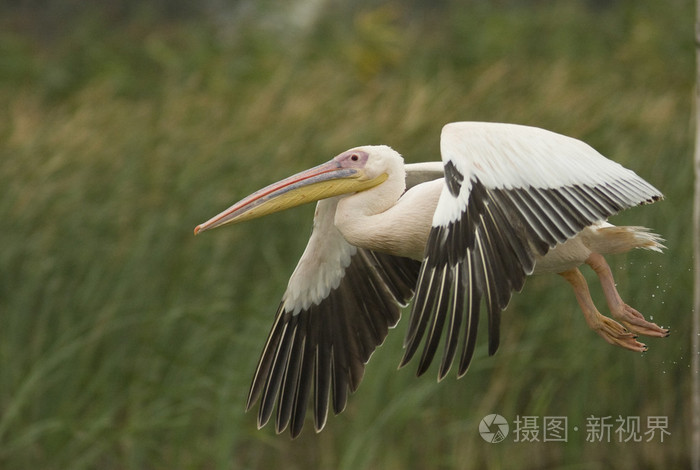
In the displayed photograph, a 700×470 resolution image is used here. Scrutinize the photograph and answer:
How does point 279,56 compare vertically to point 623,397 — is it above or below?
above

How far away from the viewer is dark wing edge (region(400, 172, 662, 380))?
98.6 inches

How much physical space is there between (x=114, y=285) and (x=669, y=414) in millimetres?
3107

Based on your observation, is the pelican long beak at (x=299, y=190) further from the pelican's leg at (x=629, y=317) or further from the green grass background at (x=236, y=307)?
the green grass background at (x=236, y=307)

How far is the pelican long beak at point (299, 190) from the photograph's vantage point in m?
2.74

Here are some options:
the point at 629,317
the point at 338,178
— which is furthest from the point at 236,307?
the point at 629,317

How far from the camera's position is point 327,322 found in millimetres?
3791

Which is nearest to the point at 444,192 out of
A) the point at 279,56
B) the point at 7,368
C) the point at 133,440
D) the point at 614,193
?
the point at 614,193

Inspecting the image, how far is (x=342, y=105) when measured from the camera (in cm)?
764

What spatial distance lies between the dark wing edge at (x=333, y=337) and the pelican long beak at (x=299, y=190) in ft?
3.00

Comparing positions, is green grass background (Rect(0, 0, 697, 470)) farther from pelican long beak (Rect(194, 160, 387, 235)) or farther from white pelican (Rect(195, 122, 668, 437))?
pelican long beak (Rect(194, 160, 387, 235))

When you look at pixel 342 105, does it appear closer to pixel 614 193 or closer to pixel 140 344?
pixel 140 344

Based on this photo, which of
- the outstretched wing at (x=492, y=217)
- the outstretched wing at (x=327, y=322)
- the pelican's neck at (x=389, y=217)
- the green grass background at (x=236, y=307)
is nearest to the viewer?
the outstretched wing at (x=492, y=217)

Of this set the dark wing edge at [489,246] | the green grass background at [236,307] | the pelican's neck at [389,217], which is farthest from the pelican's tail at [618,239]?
the green grass background at [236,307]

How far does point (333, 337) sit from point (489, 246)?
1.30 metres
